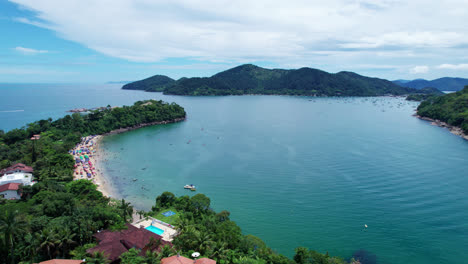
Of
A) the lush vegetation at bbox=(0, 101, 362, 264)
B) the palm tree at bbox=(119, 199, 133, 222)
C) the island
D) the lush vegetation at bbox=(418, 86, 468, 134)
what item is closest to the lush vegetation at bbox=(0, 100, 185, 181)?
the lush vegetation at bbox=(0, 101, 362, 264)

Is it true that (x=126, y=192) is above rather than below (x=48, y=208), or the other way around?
below

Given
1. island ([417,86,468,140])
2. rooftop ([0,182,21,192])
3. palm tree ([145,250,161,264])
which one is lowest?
rooftop ([0,182,21,192])

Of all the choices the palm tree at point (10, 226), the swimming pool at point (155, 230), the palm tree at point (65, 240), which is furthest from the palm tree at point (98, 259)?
the swimming pool at point (155, 230)

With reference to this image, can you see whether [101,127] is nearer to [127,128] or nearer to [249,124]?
[127,128]

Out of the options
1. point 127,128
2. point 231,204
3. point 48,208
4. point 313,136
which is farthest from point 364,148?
point 127,128

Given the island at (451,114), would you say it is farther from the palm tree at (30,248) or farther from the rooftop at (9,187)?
the rooftop at (9,187)

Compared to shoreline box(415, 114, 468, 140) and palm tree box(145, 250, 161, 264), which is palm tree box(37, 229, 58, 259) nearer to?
palm tree box(145, 250, 161, 264)
